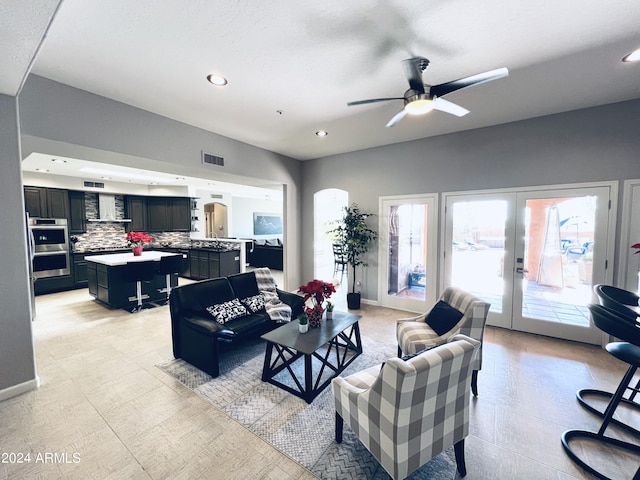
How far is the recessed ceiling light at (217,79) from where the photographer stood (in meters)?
2.54

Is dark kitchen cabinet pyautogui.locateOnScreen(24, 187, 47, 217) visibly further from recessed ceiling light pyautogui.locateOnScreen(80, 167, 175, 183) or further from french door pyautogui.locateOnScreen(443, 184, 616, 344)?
french door pyautogui.locateOnScreen(443, 184, 616, 344)

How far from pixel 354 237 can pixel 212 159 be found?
2.75 metres

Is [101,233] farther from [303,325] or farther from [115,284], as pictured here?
[303,325]

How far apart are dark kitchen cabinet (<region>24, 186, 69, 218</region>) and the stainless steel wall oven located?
14cm

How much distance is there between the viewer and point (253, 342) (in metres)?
3.54

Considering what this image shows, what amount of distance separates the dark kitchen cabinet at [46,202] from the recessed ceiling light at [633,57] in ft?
31.3

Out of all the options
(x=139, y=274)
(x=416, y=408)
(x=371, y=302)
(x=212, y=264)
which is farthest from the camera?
(x=212, y=264)

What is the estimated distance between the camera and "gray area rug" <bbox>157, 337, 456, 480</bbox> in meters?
1.72

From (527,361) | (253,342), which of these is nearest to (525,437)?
(527,361)

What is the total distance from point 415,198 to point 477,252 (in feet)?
4.32

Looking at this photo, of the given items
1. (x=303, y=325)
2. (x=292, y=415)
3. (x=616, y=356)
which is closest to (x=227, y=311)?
(x=303, y=325)

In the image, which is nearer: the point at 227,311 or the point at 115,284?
the point at 227,311

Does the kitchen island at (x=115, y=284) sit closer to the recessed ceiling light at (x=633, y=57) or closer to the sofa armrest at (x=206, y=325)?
the sofa armrest at (x=206, y=325)

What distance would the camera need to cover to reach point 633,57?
227 cm
